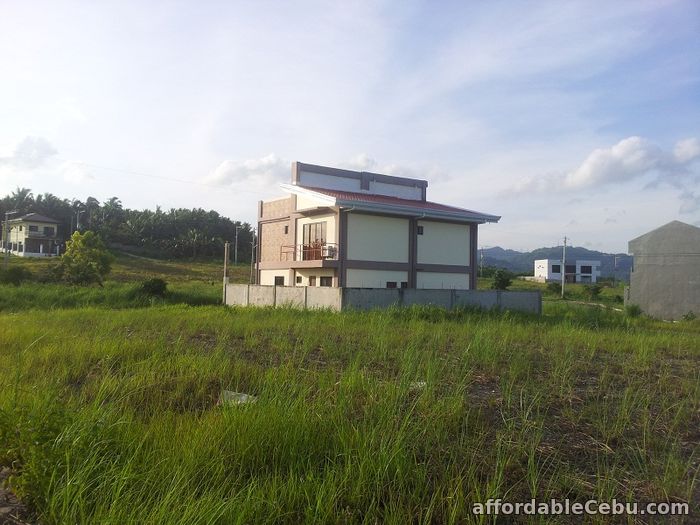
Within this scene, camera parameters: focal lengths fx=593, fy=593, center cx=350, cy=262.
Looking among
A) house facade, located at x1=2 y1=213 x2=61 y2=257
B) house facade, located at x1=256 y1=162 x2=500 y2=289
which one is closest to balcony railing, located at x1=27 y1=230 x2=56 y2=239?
house facade, located at x1=2 y1=213 x2=61 y2=257

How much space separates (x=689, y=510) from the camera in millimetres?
3049

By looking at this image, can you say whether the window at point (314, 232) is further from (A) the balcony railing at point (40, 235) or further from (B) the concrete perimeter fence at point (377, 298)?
(A) the balcony railing at point (40, 235)

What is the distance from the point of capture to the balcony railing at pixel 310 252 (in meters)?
24.3

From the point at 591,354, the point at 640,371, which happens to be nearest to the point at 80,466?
the point at 640,371

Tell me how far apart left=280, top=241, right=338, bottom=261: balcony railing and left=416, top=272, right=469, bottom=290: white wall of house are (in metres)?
4.15

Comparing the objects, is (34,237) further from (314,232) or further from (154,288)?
(314,232)

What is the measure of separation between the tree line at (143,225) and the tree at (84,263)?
28.9 meters

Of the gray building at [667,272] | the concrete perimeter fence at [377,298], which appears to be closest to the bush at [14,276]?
the concrete perimeter fence at [377,298]

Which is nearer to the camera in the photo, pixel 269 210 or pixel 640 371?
pixel 640 371

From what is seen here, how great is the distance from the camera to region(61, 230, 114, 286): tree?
32.0 m

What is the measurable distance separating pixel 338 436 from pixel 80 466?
152 cm

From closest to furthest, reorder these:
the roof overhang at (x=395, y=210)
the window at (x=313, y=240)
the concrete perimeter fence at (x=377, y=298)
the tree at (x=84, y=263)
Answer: the concrete perimeter fence at (x=377, y=298) → the roof overhang at (x=395, y=210) → the window at (x=313, y=240) → the tree at (x=84, y=263)

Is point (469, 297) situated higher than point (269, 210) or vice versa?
point (269, 210)

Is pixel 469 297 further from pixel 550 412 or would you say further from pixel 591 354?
pixel 550 412
